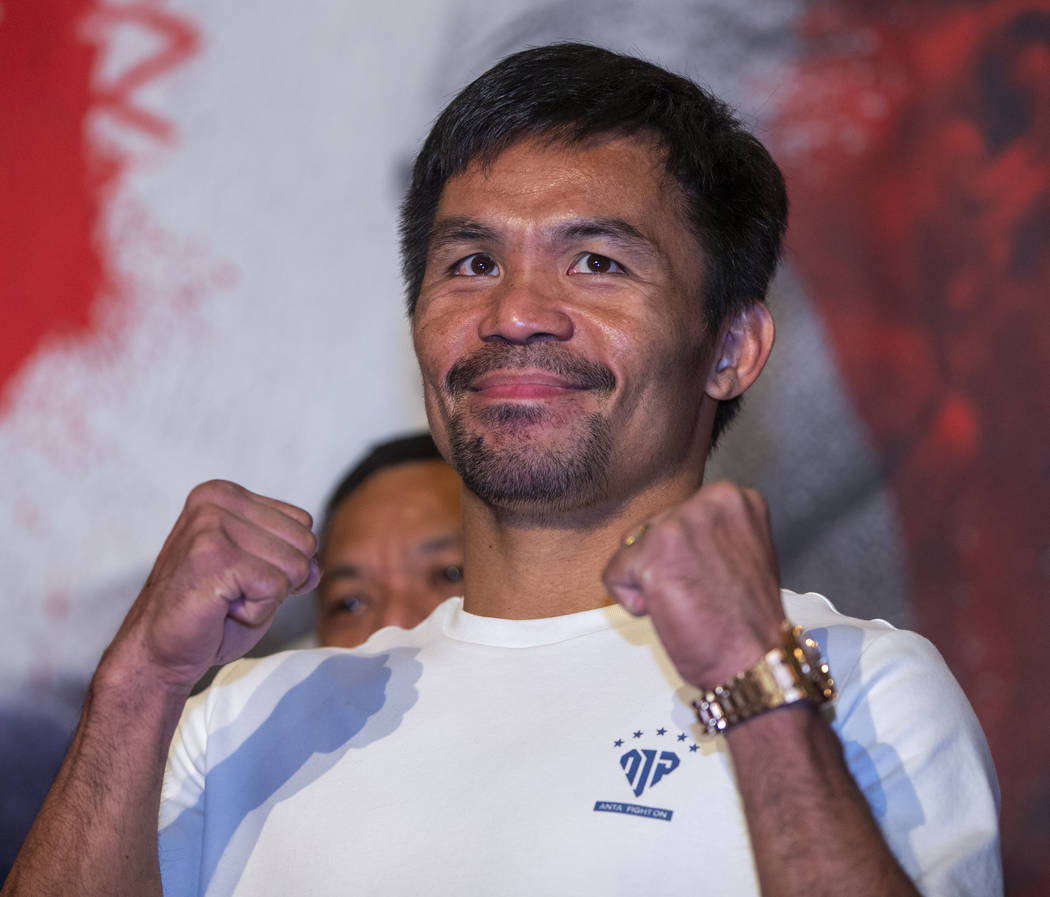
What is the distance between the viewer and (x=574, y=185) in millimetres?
1606

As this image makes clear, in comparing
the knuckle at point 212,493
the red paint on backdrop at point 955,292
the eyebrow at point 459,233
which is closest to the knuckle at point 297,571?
the knuckle at point 212,493

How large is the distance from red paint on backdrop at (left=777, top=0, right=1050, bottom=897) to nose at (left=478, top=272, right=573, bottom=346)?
85 cm

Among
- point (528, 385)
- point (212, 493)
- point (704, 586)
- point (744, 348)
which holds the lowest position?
point (704, 586)

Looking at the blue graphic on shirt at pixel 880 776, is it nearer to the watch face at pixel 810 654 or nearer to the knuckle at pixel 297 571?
the watch face at pixel 810 654

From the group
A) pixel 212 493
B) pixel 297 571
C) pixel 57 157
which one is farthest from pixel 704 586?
pixel 57 157

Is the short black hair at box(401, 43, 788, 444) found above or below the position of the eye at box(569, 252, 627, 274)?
above

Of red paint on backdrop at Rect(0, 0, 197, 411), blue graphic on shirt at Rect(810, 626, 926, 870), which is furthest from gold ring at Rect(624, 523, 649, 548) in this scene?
red paint on backdrop at Rect(0, 0, 197, 411)

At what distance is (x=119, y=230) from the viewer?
2.44m

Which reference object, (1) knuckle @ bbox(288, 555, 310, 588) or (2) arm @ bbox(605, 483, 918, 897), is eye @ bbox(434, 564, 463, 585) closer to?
(1) knuckle @ bbox(288, 555, 310, 588)

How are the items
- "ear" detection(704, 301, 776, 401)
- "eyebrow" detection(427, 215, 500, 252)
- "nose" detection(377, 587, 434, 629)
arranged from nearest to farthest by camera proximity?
"eyebrow" detection(427, 215, 500, 252)
"ear" detection(704, 301, 776, 401)
"nose" detection(377, 587, 434, 629)

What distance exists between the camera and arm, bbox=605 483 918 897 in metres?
1.09

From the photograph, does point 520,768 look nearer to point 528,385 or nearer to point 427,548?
point 528,385

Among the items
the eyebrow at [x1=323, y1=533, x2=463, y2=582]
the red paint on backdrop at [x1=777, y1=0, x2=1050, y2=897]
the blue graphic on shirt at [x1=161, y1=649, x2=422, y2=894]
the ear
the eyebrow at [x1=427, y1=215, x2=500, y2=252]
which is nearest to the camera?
the blue graphic on shirt at [x1=161, y1=649, x2=422, y2=894]

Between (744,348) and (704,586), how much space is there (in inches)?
26.1
